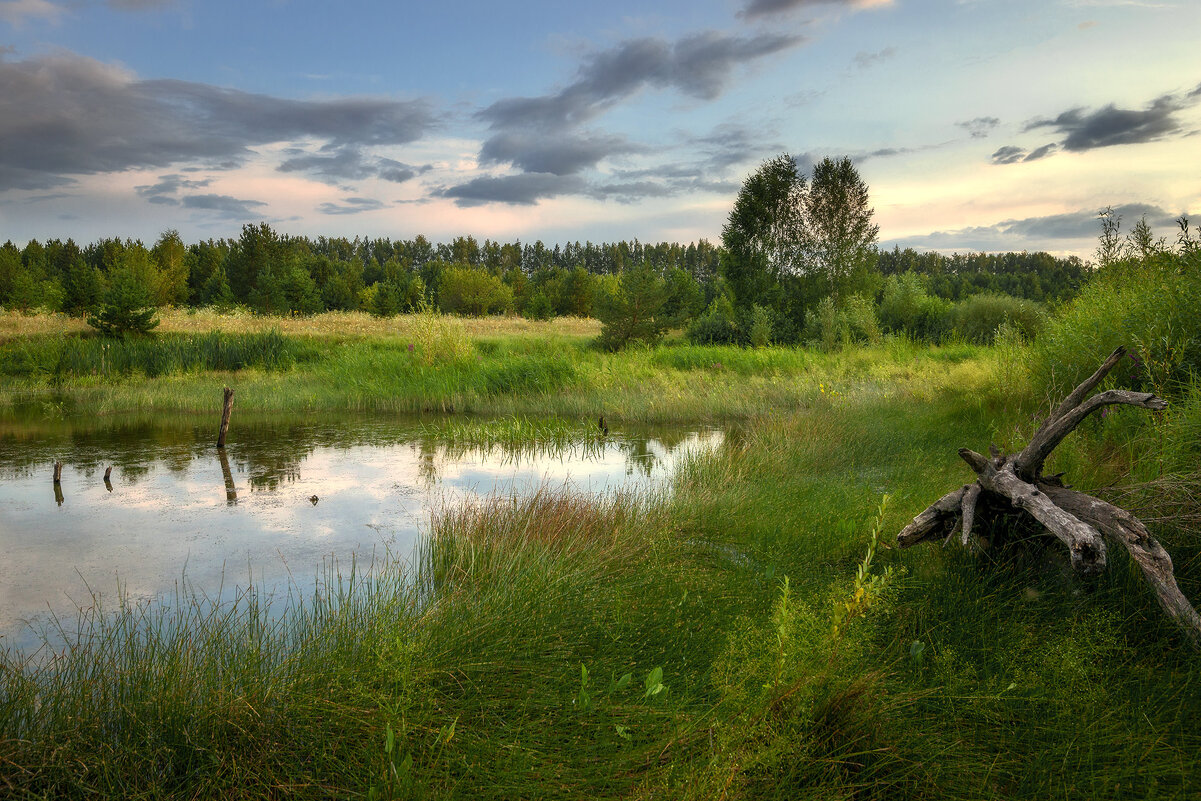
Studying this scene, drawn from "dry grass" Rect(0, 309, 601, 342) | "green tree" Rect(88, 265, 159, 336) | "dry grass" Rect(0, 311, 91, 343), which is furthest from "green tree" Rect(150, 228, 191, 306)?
"green tree" Rect(88, 265, 159, 336)

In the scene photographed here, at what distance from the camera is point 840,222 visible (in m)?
25.7

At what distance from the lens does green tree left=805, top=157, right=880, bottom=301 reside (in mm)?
25562

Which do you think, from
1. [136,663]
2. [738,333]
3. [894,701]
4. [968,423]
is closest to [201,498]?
[136,663]

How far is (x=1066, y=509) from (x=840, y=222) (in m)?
24.0

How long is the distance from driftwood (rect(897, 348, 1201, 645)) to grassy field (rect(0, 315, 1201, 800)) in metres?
0.26

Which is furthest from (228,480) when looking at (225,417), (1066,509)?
(1066,509)

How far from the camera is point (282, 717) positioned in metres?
2.77

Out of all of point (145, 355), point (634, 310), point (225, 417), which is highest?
point (634, 310)

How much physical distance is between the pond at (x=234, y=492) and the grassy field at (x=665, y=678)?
88 centimetres

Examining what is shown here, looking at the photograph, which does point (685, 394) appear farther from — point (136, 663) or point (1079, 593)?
point (136, 663)

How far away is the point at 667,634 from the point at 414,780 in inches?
60.0

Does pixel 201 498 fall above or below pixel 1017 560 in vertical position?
below

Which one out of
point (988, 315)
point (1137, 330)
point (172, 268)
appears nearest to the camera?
point (1137, 330)

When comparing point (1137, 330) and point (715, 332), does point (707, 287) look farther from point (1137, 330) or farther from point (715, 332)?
point (1137, 330)
